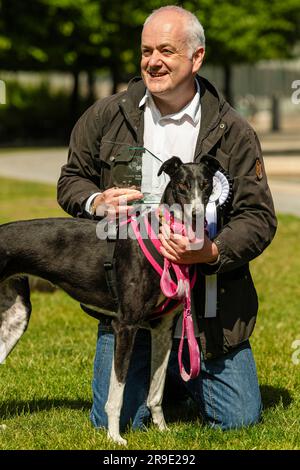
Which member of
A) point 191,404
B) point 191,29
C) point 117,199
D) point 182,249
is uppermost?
point 191,29

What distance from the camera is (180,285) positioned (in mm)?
4656

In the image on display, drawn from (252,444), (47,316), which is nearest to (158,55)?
(252,444)

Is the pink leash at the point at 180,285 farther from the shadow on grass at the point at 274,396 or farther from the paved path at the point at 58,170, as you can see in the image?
the paved path at the point at 58,170

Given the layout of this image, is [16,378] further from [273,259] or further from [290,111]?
[290,111]

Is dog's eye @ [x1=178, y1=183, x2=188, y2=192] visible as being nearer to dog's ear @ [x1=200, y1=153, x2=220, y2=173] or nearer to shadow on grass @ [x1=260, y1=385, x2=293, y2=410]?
dog's ear @ [x1=200, y1=153, x2=220, y2=173]

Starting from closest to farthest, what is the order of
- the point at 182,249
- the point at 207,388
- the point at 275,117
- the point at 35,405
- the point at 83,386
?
1. the point at 182,249
2. the point at 207,388
3. the point at 35,405
4. the point at 83,386
5. the point at 275,117

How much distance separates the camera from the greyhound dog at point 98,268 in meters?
4.64

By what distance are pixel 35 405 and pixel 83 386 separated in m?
0.46

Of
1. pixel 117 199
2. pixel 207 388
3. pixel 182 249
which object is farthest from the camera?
pixel 207 388

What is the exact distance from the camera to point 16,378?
6.11m

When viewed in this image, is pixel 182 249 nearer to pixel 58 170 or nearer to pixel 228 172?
pixel 228 172

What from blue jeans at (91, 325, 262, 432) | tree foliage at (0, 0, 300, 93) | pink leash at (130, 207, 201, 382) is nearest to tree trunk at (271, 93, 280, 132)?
tree foliage at (0, 0, 300, 93)

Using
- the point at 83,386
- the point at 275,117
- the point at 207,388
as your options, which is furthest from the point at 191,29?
the point at 275,117

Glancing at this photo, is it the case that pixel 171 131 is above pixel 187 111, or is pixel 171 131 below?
below
